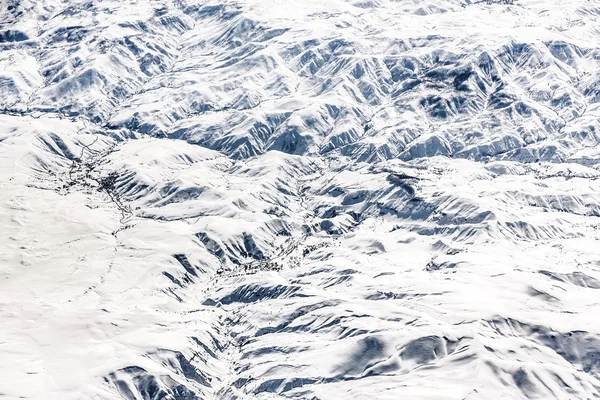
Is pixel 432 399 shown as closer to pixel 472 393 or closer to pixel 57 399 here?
pixel 472 393

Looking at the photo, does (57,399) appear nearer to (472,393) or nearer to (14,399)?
(14,399)

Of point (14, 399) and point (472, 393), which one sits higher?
A: point (14, 399)

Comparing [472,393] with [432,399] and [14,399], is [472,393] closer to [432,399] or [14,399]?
[432,399]

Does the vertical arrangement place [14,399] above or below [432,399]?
above

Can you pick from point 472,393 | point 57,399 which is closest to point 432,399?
point 472,393

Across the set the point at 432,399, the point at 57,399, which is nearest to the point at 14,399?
the point at 57,399
